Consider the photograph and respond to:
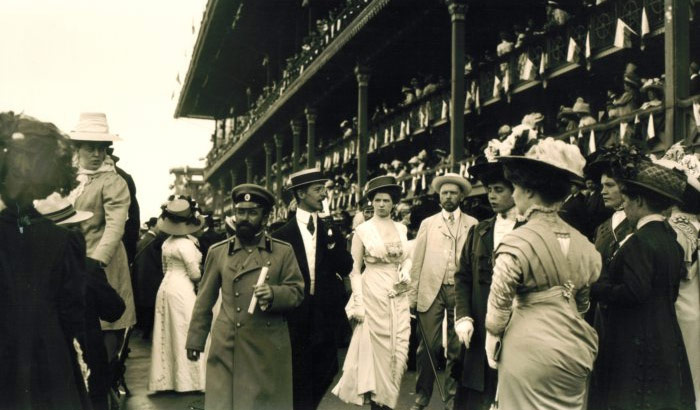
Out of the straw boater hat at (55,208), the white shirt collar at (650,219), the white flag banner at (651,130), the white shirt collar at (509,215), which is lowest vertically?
the straw boater hat at (55,208)

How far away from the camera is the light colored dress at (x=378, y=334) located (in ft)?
25.2

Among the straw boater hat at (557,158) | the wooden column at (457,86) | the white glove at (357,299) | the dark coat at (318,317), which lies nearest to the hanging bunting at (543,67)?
the wooden column at (457,86)

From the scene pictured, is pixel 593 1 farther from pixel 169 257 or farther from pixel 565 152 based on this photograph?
pixel 565 152

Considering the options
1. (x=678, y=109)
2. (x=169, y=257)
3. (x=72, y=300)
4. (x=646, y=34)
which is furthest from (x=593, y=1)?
(x=72, y=300)

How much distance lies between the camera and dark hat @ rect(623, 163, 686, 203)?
16.6 feet

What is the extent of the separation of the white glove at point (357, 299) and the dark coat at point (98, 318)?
234 cm

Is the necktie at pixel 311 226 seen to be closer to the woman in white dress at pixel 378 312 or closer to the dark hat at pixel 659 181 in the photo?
the woman in white dress at pixel 378 312

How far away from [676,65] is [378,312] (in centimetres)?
507

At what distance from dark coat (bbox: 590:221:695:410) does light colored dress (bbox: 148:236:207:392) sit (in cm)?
583

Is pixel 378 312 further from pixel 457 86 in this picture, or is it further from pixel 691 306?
pixel 457 86

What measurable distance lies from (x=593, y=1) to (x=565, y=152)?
10.7m

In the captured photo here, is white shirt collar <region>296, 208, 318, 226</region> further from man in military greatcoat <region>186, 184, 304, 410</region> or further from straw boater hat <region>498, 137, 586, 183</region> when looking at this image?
straw boater hat <region>498, 137, 586, 183</region>

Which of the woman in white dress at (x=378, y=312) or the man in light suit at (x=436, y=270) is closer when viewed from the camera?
the woman in white dress at (x=378, y=312)

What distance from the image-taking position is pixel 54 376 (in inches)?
140
